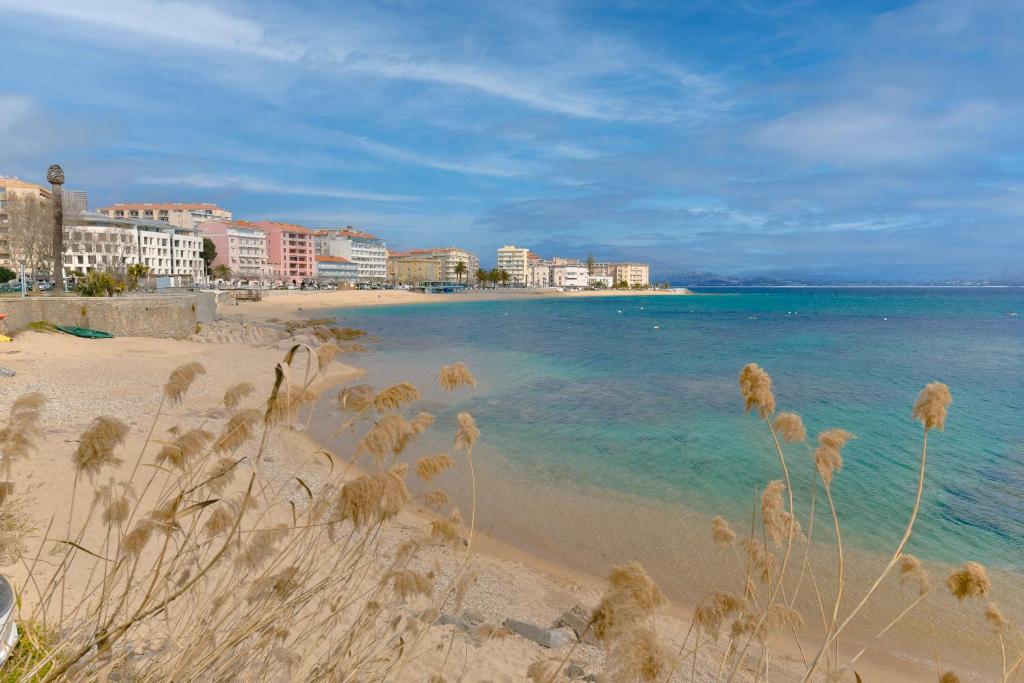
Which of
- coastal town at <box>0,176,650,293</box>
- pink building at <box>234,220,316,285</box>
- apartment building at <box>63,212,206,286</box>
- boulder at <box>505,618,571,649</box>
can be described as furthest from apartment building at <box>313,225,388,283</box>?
boulder at <box>505,618,571,649</box>

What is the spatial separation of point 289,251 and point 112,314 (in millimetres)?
116360

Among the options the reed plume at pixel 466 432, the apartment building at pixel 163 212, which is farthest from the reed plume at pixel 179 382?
the apartment building at pixel 163 212

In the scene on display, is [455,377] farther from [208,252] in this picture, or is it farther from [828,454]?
[208,252]

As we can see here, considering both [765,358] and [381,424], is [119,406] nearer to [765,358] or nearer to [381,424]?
[381,424]

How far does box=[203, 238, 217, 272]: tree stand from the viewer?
113012 millimetres

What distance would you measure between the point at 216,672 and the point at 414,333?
158 ft

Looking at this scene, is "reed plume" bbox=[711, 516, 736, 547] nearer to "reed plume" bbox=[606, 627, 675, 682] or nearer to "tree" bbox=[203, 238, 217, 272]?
"reed plume" bbox=[606, 627, 675, 682]

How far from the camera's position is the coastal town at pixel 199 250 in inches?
1882

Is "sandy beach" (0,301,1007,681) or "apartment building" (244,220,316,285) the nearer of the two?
"sandy beach" (0,301,1007,681)

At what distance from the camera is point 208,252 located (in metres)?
114

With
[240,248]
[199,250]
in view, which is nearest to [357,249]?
[240,248]

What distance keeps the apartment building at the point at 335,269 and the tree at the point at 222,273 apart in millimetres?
29742

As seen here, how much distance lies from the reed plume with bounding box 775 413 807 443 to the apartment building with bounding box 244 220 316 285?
13936 cm

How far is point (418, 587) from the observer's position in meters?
2.90
